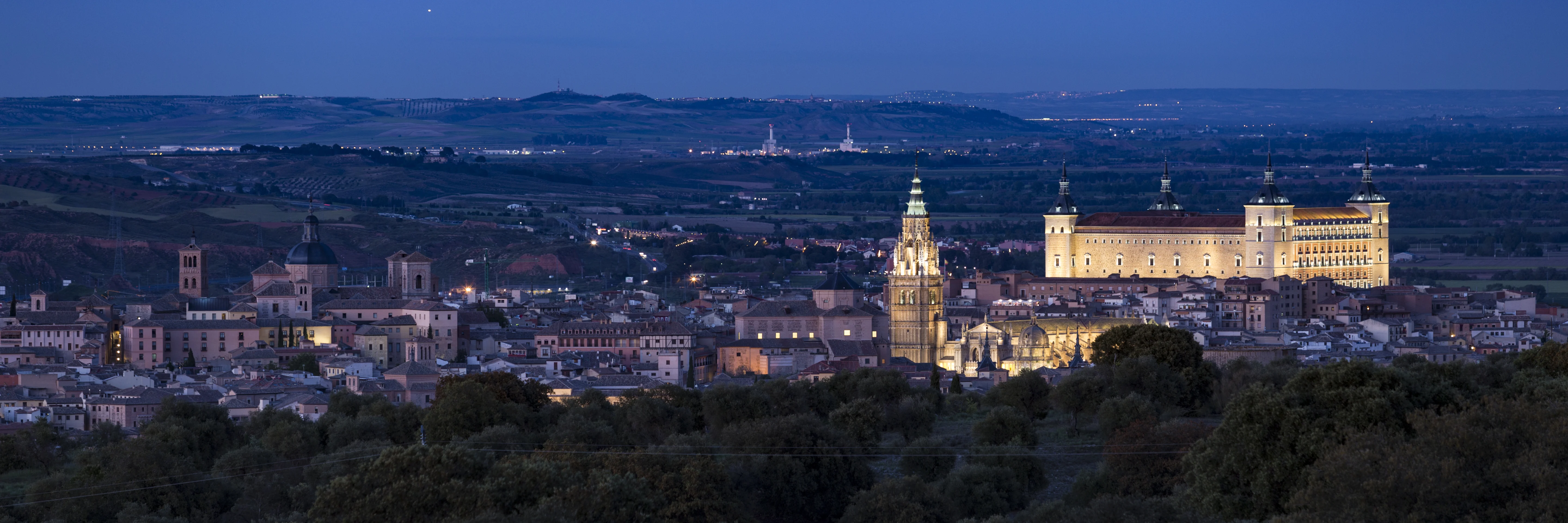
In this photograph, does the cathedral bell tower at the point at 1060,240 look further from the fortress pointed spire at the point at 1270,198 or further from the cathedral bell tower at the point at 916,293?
the cathedral bell tower at the point at 916,293

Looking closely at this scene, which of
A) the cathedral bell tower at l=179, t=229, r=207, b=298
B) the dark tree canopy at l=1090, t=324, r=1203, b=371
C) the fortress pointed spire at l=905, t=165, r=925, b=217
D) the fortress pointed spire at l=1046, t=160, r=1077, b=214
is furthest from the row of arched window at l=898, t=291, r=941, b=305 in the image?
the fortress pointed spire at l=1046, t=160, r=1077, b=214

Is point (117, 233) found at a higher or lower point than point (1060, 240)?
higher

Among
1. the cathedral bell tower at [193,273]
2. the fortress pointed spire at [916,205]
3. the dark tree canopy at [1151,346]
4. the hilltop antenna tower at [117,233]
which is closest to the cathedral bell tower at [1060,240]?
the fortress pointed spire at [916,205]

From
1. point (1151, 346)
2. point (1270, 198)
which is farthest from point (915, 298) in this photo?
point (1270, 198)

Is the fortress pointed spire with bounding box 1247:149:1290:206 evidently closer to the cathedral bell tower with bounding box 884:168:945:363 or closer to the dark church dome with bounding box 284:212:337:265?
the cathedral bell tower with bounding box 884:168:945:363

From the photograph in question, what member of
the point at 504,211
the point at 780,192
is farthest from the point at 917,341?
the point at 780,192

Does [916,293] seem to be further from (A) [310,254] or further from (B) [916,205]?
(A) [310,254]

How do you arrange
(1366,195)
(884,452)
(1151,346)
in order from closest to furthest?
(884,452), (1151,346), (1366,195)
